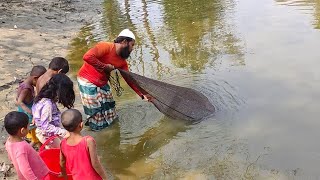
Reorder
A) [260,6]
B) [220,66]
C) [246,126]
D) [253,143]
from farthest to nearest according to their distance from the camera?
[260,6] → [220,66] → [246,126] → [253,143]

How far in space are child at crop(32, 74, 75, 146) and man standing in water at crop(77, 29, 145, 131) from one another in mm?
1190

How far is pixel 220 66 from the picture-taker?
879cm

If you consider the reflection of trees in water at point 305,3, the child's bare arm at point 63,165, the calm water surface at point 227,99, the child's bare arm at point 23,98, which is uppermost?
the child's bare arm at point 23,98

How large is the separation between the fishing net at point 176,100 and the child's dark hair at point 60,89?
164cm

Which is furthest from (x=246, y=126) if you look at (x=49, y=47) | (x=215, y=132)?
(x=49, y=47)

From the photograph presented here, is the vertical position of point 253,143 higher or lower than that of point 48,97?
lower

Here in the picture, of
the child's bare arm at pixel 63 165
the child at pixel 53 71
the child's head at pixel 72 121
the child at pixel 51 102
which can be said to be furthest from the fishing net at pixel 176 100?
the child's head at pixel 72 121

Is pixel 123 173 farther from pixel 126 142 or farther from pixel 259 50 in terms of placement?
pixel 259 50

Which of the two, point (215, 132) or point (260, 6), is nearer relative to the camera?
point (215, 132)

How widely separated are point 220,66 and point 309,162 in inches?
152

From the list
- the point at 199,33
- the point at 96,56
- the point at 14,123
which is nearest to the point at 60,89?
the point at 14,123

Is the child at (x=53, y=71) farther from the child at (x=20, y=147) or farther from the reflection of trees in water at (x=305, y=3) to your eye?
the reflection of trees in water at (x=305, y=3)

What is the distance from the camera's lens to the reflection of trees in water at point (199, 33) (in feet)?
31.2

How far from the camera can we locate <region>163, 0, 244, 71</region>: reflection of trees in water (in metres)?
9.50
